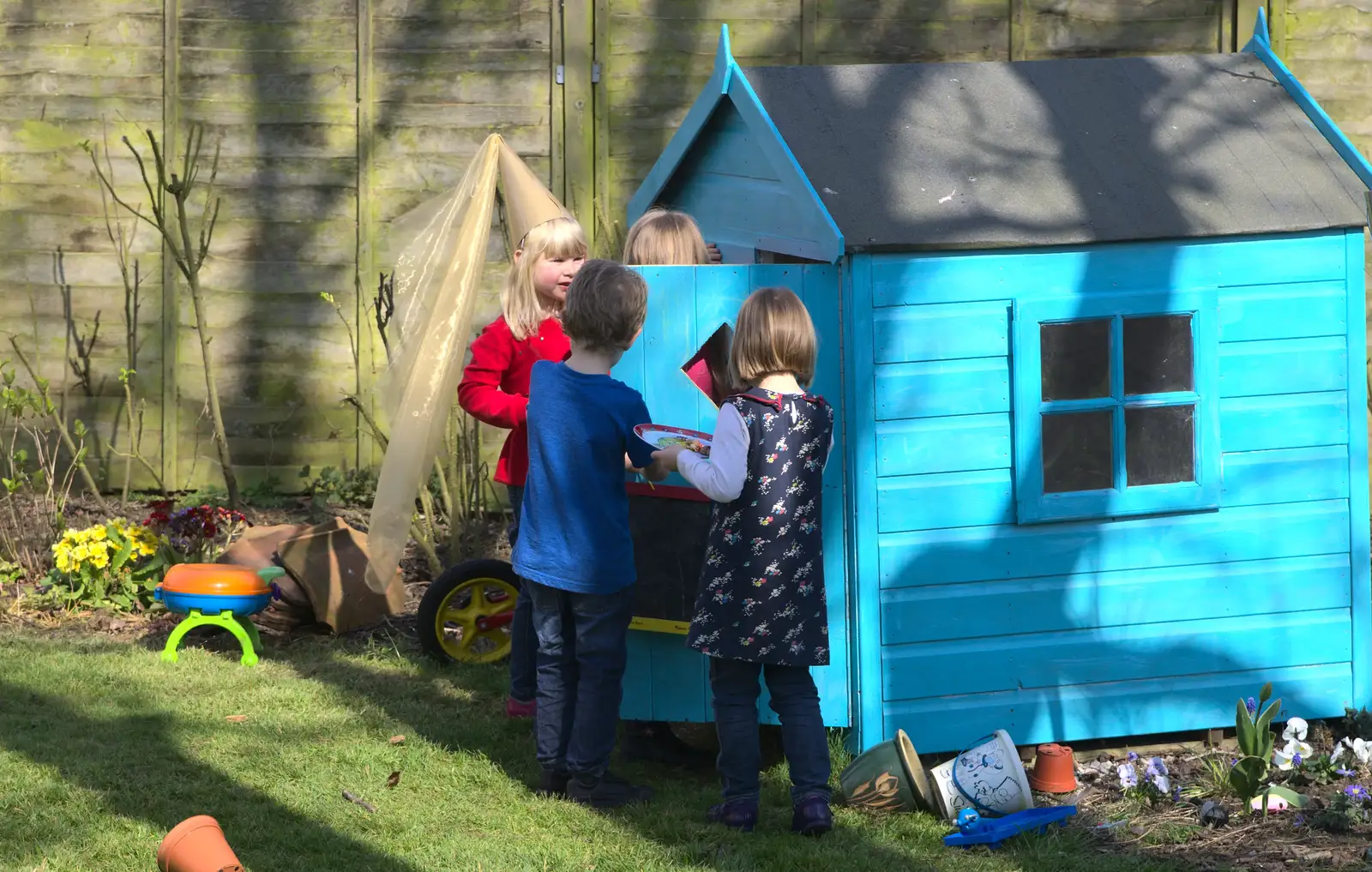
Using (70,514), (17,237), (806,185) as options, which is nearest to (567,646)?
(806,185)

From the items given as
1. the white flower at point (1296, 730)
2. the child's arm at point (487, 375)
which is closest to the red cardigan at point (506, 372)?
the child's arm at point (487, 375)

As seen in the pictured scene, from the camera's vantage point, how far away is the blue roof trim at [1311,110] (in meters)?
4.70

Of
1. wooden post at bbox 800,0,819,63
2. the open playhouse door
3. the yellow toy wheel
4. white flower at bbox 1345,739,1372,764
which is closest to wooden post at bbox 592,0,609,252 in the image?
wooden post at bbox 800,0,819,63

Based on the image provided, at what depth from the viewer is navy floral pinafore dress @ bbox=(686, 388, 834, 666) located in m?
3.89

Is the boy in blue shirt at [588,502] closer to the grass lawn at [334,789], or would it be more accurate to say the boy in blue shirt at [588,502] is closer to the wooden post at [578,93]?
the grass lawn at [334,789]

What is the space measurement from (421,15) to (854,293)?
3973mm

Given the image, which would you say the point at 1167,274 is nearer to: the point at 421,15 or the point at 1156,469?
the point at 1156,469

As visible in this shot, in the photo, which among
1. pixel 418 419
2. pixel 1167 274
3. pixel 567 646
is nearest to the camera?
pixel 567 646

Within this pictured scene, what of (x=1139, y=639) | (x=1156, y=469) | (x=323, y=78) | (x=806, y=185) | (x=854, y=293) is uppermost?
(x=323, y=78)

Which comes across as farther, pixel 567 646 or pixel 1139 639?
pixel 1139 639

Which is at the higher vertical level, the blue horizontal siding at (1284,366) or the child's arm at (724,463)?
the blue horizontal siding at (1284,366)

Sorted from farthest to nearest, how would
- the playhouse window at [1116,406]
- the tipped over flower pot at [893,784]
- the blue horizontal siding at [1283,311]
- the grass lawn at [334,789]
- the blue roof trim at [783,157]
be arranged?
the blue horizontal siding at [1283,311] < the playhouse window at [1116,406] < the blue roof trim at [783,157] < the tipped over flower pot at [893,784] < the grass lawn at [334,789]

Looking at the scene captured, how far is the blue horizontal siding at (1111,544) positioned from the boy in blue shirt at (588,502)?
2.72ft

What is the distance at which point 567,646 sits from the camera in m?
4.23
